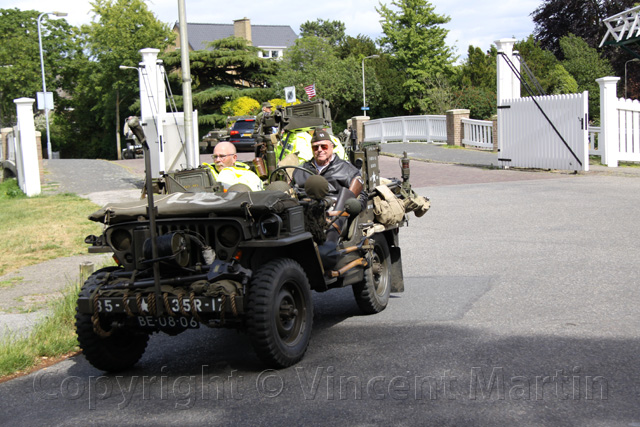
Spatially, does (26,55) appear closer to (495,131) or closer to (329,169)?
(495,131)

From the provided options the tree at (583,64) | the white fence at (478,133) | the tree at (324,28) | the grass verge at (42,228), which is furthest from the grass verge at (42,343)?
the tree at (324,28)

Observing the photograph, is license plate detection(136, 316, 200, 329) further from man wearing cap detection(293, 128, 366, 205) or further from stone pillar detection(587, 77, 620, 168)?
stone pillar detection(587, 77, 620, 168)

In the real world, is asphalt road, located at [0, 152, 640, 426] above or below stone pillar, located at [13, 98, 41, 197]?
below

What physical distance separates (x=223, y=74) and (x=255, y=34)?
44.6 m

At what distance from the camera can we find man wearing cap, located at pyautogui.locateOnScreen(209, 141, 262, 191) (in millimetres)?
7582

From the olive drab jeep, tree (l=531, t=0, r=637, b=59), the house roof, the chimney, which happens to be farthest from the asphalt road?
the house roof

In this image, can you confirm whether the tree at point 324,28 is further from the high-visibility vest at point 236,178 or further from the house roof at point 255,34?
the high-visibility vest at point 236,178

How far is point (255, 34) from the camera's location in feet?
341

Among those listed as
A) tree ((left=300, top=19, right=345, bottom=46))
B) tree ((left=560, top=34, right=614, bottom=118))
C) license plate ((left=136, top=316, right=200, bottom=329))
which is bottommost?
license plate ((left=136, top=316, right=200, bottom=329))

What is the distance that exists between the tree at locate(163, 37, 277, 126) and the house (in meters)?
28.7

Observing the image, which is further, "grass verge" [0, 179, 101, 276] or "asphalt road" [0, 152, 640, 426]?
"grass verge" [0, 179, 101, 276]

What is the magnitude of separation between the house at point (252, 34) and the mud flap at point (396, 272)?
84.0 m

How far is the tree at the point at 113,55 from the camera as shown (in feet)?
183

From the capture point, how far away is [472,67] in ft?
163
